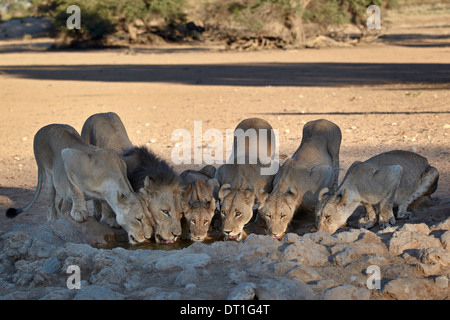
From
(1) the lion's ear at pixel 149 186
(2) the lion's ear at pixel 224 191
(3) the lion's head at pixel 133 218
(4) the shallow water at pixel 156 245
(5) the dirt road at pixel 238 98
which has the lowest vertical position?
(5) the dirt road at pixel 238 98

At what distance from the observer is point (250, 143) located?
25.9 feet

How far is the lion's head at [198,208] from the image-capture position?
6.41m

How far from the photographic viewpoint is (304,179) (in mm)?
6930

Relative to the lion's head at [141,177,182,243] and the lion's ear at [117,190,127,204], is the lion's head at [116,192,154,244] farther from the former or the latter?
the lion's head at [141,177,182,243]

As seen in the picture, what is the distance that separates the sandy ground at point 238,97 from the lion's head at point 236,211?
8.31ft

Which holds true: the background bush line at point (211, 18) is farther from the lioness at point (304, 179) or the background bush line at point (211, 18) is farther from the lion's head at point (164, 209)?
the lion's head at point (164, 209)

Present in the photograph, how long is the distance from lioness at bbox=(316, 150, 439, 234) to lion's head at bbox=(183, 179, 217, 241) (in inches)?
44.4

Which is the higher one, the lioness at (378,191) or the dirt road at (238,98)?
the lioness at (378,191)

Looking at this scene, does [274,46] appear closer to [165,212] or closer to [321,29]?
[321,29]

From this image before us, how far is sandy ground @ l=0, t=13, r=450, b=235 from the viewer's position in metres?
10.7

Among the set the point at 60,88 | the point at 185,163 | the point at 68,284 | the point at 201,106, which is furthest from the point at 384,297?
the point at 60,88

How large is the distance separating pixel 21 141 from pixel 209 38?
3509 cm

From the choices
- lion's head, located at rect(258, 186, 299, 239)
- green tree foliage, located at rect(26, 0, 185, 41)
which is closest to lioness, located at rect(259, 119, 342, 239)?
lion's head, located at rect(258, 186, 299, 239)

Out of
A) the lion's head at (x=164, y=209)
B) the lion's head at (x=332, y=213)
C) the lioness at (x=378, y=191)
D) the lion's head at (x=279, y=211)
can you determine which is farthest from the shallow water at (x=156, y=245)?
the lioness at (x=378, y=191)
